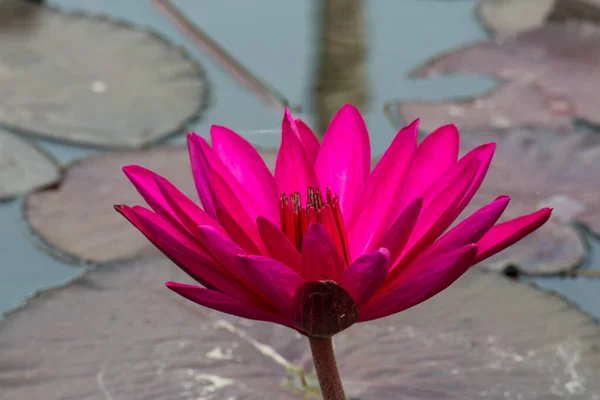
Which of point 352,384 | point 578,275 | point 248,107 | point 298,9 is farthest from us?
point 298,9

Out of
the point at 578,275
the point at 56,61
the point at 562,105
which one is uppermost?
the point at 56,61

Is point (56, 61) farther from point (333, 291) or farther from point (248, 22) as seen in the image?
point (333, 291)

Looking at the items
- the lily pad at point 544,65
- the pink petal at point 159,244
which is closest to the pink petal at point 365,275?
the pink petal at point 159,244

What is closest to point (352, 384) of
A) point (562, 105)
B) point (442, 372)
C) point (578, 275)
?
point (442, 372)

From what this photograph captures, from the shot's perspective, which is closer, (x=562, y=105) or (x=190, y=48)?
(x=562, y=105)

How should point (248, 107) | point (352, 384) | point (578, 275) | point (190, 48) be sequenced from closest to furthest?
1. point (352, 384)
2. point (578, 275)
3. point (248, 107)
4. point (190, 48)

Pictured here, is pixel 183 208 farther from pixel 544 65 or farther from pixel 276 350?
pixel 544 65

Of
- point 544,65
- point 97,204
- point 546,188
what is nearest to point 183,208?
point 97,204

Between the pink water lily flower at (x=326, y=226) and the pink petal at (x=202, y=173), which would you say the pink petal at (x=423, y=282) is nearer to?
the pink water lily flower at (x=326, y=226)
